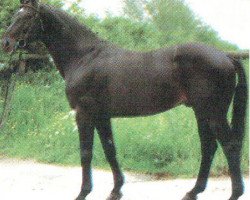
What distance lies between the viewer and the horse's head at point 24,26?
6.11 meters

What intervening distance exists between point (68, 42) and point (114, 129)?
3295mm

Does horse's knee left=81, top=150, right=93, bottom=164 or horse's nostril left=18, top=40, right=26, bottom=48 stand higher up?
horse's nostril left=18, top=40, right=26, bottom=48

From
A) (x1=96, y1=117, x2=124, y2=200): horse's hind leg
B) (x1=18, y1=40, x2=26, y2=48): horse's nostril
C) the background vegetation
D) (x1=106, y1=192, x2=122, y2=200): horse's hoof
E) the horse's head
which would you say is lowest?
the background vegetation

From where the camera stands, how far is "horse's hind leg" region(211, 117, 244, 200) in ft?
18.2

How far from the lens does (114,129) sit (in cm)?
935

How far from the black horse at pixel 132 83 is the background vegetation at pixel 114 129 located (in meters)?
2.02

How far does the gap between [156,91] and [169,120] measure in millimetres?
3524

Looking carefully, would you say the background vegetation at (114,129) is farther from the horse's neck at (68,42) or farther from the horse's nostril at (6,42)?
the horse's nostril at (6,42)

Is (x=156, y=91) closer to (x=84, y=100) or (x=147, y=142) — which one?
(x=84, y=100)

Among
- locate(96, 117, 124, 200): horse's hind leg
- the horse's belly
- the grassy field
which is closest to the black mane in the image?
the horse's belly

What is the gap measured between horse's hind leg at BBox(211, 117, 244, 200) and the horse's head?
6.53 feet

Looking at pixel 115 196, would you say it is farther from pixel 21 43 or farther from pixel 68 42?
pixel 21 43

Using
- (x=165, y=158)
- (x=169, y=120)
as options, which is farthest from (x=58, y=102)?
(x=165, y=158)

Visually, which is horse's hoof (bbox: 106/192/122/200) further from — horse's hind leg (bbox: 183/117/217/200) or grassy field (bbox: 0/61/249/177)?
grassy field (bbox: 0/61/249/177)
